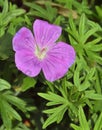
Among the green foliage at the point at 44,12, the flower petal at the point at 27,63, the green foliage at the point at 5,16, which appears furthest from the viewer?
the green foliage at the point at 44,12

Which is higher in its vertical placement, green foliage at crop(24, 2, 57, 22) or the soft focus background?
green foliage at crop(24, 2, 57, 22)

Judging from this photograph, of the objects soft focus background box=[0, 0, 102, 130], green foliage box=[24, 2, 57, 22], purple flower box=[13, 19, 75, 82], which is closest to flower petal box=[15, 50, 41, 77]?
purple flower box=[13, 19, 75, 82]

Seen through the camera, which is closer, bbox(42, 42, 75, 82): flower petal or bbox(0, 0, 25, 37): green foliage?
bbox(42, 42, 75, 82): flower petal

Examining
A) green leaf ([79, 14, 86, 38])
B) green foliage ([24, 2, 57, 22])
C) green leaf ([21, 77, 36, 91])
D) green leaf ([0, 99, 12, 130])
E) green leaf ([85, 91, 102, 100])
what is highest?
green leaf ([79, 14, 86, 38])

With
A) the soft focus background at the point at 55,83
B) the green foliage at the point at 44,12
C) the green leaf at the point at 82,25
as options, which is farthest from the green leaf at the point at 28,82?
the green foliage at the point at 44,12

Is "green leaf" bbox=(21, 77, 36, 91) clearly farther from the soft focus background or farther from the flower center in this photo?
the flower center

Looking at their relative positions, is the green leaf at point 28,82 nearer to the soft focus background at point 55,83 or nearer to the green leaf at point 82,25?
the soft focus background at point 55,83

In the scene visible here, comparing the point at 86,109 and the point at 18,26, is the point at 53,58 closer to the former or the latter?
the point at 18,26

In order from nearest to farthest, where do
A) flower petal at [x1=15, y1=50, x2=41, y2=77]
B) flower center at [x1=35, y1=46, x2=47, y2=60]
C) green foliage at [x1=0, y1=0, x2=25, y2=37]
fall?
flower petal at [x1=15, y1=50, x2=41, y2=77], flower center at [x1=35, y1=46, x2=47, y2=60], green foliage at [x1=0, y1=0, x2=25, y2=37]
